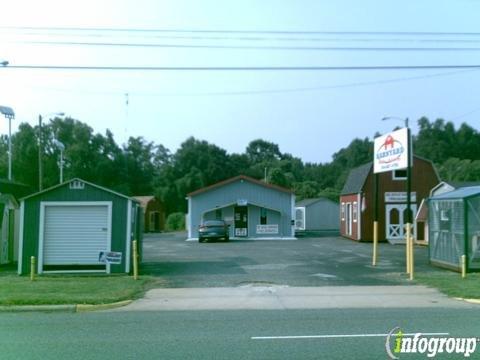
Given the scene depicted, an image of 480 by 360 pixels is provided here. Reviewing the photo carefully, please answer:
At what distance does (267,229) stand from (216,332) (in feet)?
112

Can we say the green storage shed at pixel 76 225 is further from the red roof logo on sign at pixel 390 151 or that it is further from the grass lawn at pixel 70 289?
the red roof logo on sign at pixel 390 151

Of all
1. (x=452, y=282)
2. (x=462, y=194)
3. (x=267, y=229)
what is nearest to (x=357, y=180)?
(x=267, y=229)

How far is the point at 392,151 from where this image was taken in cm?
2256

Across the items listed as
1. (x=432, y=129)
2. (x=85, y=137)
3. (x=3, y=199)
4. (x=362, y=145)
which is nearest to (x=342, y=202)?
(x=3, y=199)

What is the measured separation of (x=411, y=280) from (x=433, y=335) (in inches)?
334

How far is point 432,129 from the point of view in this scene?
101m

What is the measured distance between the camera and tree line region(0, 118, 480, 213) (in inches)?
2940

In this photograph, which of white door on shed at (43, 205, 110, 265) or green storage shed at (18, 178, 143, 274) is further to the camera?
white door on shed at (43, 205, 110, 265)

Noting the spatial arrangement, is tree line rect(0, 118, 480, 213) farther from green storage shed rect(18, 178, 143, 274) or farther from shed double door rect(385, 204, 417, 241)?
green storage shed rect(18, 178, 143, 274)

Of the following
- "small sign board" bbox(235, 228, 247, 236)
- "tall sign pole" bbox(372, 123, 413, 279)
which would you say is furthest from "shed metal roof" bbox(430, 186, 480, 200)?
"small sign board" bbox(235, 228, 247, 236)

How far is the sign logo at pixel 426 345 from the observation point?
840 cm

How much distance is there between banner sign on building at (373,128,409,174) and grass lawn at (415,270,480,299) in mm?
3947

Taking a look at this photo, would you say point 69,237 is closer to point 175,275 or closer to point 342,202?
point 175,275

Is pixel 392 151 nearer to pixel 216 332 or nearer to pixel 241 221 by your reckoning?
pixel 216 332
